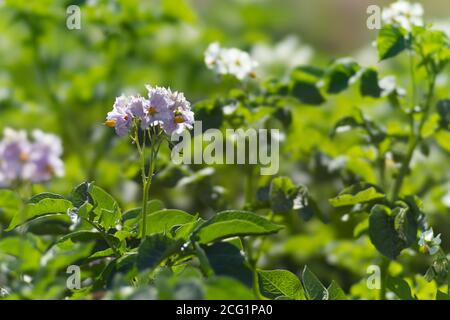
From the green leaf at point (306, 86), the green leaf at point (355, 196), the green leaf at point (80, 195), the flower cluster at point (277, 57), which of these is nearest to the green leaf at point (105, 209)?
the green leaf at point (80, 195)

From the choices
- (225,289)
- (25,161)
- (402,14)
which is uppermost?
(402,14)

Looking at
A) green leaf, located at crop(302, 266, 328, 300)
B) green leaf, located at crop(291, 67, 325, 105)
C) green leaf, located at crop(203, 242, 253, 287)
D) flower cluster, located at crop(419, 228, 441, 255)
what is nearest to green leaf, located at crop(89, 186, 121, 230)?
green leaf, located at crop(203, 242, 253, 287)

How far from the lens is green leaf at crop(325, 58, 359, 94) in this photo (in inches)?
97.0

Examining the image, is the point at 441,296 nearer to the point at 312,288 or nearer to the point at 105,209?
the point at 312,288

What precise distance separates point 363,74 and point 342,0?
5.61m

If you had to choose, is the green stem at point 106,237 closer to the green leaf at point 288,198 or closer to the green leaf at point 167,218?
the green leaf at point 167,218

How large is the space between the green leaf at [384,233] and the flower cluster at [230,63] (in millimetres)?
563

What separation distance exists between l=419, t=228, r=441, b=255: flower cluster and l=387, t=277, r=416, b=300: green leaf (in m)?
0.10

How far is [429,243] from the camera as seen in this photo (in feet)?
6.50

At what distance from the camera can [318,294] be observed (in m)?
1.88

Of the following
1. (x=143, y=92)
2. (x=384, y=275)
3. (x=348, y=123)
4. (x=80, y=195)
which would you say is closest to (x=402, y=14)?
(x=348, y=123)

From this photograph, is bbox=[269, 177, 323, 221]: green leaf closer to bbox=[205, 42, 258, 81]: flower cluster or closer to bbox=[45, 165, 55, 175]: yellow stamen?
bbox=[205, 42, 258, 81]: flower cluster

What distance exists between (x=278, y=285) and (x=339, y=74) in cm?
78

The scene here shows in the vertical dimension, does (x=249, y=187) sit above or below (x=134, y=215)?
above
